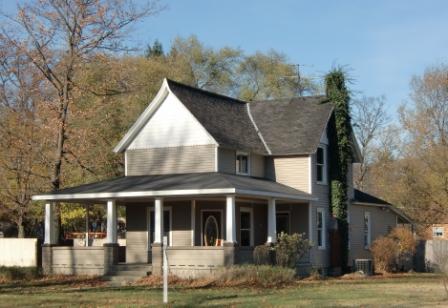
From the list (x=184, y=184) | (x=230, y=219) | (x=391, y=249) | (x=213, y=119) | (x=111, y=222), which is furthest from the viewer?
(x=391, y=249)

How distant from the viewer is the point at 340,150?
35.4m

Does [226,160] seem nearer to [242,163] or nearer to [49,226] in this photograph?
[242,163]

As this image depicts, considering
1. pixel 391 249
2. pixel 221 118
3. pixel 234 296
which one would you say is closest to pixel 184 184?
pixel 221 118

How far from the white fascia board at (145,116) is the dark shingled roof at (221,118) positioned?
14.7 inches

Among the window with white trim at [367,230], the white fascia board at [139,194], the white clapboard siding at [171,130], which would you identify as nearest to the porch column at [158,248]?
the white fascia board at [139,194]

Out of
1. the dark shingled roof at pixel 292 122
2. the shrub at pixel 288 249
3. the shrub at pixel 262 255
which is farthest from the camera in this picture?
the dark shingled roof at pixel 292 122

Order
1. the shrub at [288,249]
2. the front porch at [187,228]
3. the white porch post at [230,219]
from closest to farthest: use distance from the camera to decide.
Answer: the white porch post at [230,219]
the front porch at [187,228]
the shrub at [288,249]

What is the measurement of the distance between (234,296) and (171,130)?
491 inches

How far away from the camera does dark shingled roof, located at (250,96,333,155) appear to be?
111 feet

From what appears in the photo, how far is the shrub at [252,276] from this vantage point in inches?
1011

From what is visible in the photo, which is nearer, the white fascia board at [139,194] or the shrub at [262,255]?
the white fascia board at [139,194]

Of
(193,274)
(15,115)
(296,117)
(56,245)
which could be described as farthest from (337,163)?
(15,115)

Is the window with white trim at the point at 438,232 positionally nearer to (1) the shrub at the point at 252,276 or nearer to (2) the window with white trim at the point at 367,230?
(2) the window with white trim at the point at 367,230

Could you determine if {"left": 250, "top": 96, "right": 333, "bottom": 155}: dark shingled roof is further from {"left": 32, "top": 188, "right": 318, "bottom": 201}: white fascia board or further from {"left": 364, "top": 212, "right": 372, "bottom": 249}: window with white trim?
{"left": 364, "top": 212, "right": 372, "bottom": 249}: window with white trim
